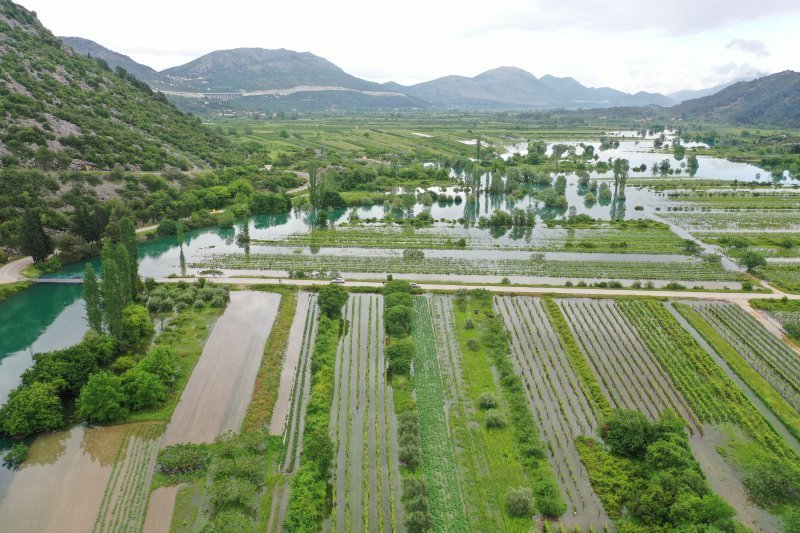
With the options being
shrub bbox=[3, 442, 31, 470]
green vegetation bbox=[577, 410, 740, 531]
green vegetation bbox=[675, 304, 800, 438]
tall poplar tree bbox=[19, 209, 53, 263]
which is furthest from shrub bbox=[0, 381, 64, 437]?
green vegetation bbox=[675, 304, 800, 438]

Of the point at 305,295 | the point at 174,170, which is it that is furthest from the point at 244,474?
the point at 174,170

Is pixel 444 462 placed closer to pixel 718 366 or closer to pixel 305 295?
pixel 718 366

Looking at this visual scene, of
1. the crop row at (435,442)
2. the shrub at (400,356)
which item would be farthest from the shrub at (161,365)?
the crop row at (435,442)

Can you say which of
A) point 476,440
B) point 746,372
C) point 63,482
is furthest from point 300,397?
point 746,372

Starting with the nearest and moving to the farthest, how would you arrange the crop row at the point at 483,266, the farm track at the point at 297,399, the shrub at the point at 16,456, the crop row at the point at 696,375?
the farm track at the point at 297,399, the shrub at the point at 16,456, the crop row at the point at 696,375, the crop row at the point at 483,266

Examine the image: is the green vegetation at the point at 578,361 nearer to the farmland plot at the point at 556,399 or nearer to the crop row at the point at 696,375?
the farmland plot at the point at 556,399

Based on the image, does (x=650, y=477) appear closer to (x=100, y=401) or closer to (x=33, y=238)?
(x=100, y=401)

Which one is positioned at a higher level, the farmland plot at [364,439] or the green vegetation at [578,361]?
the green vegetation at [578,361]
